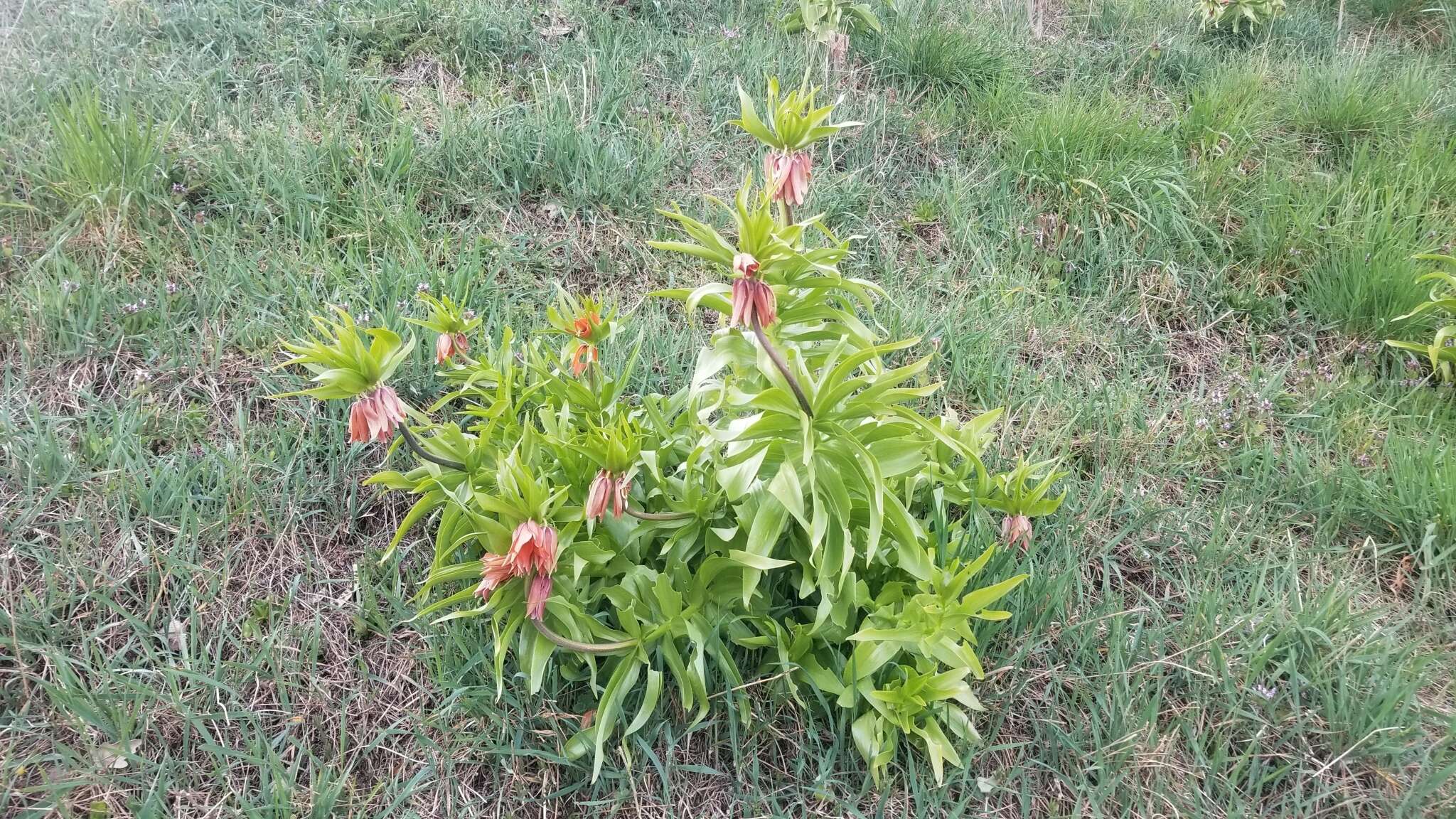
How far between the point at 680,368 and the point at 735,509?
97cm

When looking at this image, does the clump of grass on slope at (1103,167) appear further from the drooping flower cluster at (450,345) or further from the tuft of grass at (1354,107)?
the drooping flower cluster at (450,345)

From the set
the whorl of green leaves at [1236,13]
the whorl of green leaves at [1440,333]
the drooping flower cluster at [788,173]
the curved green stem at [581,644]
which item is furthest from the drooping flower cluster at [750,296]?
the whorl of green leaves at [1236,13]

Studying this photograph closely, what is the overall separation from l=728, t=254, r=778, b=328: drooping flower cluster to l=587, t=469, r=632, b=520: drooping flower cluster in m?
0.36

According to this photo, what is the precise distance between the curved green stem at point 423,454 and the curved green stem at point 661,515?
37 centimetres

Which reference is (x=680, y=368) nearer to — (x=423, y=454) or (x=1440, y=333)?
(x=423, y=454)

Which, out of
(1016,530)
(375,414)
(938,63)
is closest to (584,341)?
(375,414)

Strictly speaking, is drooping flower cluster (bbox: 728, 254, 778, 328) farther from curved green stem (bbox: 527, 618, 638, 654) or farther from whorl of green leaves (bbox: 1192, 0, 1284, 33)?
whorl of green leaves (bbox: 1192, 0, 1284, 33)

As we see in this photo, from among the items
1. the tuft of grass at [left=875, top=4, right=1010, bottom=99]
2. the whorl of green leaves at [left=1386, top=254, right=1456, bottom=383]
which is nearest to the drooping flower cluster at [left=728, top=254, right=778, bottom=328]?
the whorl of green leaves at [left=1386, top=254, right=1456, bottom=383]

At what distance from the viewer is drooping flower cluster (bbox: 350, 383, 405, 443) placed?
147 centimetres

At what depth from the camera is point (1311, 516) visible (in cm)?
252

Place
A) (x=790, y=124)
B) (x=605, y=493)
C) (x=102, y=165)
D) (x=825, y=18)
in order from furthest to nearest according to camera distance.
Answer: (x=825, y=18) < (x=102, y=165) < (x=790, y=124) < (x=605, y=493)

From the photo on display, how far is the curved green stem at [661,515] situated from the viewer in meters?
1.69

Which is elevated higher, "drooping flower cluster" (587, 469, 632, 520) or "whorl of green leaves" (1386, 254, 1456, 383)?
"drooping flower cluster" (587, 469, 632, 520)

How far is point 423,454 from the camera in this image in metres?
1.69
